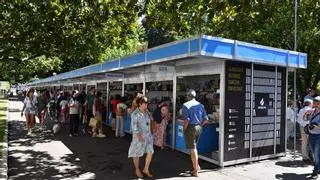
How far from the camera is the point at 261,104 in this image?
10750mm

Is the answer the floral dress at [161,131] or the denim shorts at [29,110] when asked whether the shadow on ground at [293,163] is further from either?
the denim shorts at [29,110]

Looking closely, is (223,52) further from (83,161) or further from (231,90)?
(83,161)

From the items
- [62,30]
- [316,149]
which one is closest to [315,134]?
Result: [316,149]

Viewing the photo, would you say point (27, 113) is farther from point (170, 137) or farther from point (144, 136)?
point (144, 136)

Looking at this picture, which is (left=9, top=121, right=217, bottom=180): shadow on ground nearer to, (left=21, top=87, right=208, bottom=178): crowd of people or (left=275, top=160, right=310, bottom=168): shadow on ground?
(left=21, top=87, right=208, bottom=178): crowd of people

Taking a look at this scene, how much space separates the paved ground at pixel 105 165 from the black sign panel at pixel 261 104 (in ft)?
4.19

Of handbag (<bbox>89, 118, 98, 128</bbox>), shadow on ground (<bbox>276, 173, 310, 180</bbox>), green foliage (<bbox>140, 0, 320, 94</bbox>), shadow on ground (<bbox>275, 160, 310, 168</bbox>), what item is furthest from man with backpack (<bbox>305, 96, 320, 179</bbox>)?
handbag (<bbox>89, 118, 98, 128</bbox>)

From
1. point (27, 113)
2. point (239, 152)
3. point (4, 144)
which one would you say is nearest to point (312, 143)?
point (239, 152)

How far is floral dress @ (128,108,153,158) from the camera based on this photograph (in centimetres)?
827

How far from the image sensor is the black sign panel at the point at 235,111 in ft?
32.4

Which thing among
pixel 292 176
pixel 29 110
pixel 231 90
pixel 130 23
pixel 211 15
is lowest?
pixel 292 176

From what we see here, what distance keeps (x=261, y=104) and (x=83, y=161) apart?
15.9 feet

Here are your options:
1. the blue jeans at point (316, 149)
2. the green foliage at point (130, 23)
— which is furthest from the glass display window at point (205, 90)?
the blue jeans at point (316, 149)

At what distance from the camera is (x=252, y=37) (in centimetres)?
2312
